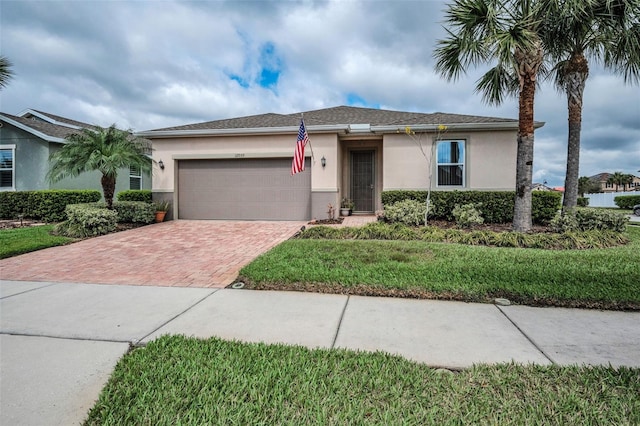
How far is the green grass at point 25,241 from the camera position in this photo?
6.76 m

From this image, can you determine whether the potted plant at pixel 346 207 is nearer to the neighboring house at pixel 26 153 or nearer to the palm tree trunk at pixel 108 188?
the palm tree trunk at pixel 108 188

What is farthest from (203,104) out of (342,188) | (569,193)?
(569,193)

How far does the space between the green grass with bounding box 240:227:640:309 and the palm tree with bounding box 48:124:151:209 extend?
7.19 meters

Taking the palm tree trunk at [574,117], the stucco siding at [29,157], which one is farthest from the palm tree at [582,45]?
the stucco siding at [29,157]

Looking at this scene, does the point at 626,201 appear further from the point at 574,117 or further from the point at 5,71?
the point at 5,71

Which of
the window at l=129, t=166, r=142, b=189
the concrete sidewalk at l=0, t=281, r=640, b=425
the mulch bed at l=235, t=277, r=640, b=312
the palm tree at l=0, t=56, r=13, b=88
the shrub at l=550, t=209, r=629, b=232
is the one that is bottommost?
the concrete sidewalk at l=0, t=281, r=640, b=425

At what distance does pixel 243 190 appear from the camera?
1225 centimetres

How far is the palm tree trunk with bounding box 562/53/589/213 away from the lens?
9.58 meters

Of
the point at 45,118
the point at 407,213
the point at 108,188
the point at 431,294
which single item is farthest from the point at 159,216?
the point at 45,118

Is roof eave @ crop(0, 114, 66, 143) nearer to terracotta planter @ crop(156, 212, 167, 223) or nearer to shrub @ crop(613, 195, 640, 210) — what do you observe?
terracotta planter @ crop(156, 212, 167, 223)

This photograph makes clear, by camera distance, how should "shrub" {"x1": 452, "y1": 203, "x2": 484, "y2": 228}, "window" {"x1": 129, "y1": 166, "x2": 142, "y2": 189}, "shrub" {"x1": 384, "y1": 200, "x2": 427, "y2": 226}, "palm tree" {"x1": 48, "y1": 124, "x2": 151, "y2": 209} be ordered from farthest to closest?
1. "window" {"x1": 129, "y1": 166, "x2": 142, "y2": 189}
2. "palm tree" {"x1": 48, "y1": 124, "x2": 151, "y2": 209}
3. "shrub" {"x1": 384, "y1": 200, "x2": 427, "y2": 226}
4. "shrub" {"x1": 452, "y1": 203, "x2": 484, "y2": 228}

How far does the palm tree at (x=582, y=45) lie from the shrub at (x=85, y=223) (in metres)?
12.9

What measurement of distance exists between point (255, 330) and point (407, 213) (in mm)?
7395

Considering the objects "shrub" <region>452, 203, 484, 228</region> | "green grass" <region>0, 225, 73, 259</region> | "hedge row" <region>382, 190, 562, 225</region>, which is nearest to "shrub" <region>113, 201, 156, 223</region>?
"green grass" <region>0, 225, 73, 259</region>
